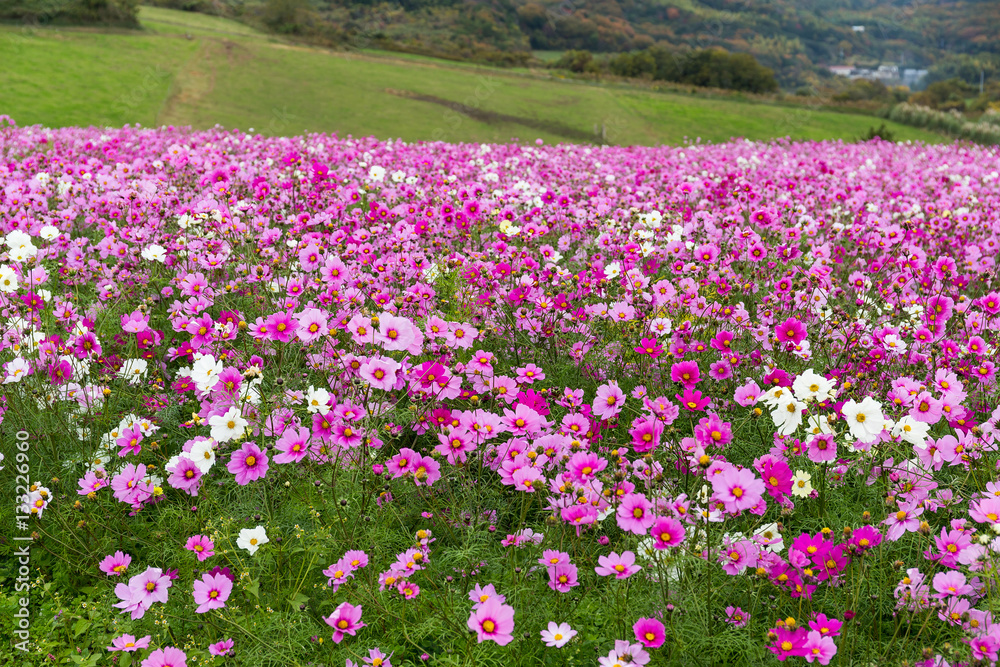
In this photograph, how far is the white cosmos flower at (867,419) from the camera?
1903 millimetres

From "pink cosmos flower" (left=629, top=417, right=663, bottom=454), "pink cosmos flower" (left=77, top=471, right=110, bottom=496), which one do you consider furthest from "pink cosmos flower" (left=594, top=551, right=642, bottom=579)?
"pink cosmos flower" (left=77, top=471, right=110, bottom=496)

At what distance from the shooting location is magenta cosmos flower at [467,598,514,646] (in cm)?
171

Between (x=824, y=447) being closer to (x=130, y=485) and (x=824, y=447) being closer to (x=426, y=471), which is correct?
(x=426, y=471)

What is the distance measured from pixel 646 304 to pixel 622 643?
1.76 meters

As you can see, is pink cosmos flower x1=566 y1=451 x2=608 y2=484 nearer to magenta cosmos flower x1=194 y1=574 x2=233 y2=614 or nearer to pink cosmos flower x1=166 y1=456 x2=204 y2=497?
magenta cosmos flower x1=194 y1=574 x2=233 y2=614

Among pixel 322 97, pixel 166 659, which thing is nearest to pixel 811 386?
pixel 166 659

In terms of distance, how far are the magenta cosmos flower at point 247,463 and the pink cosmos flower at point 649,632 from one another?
1.29 meters

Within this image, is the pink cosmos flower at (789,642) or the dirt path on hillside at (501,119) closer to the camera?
the pink cosmos flower at (789,642)

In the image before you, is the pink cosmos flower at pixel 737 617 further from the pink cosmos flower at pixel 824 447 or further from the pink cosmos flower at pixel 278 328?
the pink cosmos flower at pixel 278 328

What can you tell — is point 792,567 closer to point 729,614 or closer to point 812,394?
point 729,614

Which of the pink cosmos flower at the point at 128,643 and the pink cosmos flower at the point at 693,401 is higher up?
the pink cosmos flower at the point at 693,401

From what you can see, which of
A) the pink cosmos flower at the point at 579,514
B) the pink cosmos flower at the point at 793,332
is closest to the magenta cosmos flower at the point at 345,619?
the pink cosmos flower at the point at 579,514

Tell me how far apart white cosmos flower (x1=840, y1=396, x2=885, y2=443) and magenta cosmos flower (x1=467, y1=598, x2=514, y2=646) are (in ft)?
3.90

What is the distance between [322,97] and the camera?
23109mm
